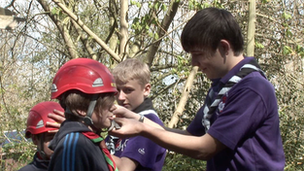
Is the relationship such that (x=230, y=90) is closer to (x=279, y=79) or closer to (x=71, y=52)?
(x=279, y=79)

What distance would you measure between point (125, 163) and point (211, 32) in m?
1.13

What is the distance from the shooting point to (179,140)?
2260 millimetres

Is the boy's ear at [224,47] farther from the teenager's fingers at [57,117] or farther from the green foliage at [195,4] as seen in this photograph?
the green foliage at [195,4]

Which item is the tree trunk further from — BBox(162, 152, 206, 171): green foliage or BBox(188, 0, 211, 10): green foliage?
BBox(162, 152, 206, 171): green foliage

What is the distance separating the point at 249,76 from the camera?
7.29ft

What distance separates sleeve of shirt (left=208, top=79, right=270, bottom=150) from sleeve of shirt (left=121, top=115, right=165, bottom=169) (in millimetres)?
845

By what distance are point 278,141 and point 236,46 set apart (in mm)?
607

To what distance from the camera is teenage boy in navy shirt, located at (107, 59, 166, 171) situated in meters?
2.86

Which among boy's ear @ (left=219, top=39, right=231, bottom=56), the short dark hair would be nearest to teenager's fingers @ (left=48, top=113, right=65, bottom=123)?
the short dark hair

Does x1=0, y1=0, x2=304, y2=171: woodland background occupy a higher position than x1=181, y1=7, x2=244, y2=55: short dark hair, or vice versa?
x1=181, y1=7, x2=244, y2=55: short dark hair

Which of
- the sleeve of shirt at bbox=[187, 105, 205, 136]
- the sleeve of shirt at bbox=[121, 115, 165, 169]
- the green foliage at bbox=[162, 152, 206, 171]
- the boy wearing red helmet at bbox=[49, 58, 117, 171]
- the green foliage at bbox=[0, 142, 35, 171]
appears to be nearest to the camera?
the boy wearing red helmet at bbox=[49, 58, 117, 171]

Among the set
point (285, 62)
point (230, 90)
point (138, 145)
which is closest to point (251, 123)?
point (230, 90)

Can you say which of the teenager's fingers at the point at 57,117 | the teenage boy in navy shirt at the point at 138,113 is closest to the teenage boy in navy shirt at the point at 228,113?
the teenager's fingers at the point at 57,117

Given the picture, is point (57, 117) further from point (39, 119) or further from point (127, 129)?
point (39, 119)
